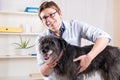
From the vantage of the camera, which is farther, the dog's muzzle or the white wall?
the white wall

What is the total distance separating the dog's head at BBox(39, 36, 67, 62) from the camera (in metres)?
1.00

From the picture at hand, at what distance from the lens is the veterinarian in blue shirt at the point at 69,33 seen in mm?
1075

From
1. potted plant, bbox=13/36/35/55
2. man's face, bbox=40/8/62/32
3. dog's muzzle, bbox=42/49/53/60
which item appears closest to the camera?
dog's muzzle, bbox=42/49/53/60

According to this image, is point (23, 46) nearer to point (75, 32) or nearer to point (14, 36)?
point (14, 36)

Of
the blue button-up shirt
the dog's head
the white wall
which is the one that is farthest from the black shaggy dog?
the white wall

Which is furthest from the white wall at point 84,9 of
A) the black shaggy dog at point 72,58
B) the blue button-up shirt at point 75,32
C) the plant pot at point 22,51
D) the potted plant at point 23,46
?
→ the black shaggy dog at point 72,58

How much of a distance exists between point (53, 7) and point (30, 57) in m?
1.91

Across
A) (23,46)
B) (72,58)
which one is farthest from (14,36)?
(72,58)

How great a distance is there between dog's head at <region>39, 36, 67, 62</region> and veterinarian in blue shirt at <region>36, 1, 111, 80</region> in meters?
0.04

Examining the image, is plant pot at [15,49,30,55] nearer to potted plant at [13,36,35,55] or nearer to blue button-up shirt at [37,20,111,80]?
potted plant at [13,36,35,55]

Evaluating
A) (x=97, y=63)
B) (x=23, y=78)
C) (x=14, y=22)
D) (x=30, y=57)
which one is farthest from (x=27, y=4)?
(x=97, y=63)

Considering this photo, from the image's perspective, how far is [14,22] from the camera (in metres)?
3.02

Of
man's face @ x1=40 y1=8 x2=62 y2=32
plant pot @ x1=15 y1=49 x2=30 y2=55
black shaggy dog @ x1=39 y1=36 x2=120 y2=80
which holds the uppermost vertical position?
man's face @ x1=40 y1=8 x2=62 y2=32

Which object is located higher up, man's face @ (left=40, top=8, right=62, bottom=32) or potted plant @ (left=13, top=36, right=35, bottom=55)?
man's face @ (left=40, top=8, right=62, bottom=32)
